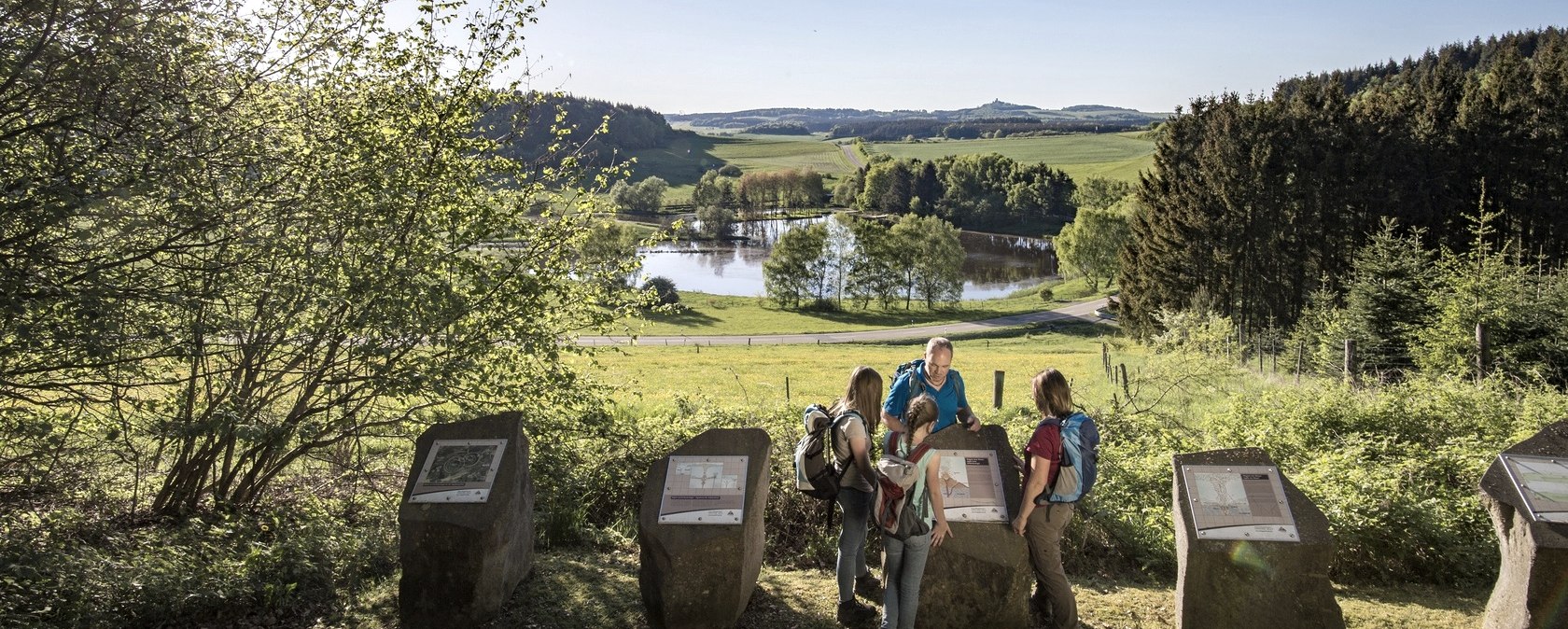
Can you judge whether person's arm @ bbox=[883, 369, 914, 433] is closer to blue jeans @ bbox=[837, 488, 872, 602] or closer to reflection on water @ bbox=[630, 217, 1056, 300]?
blue jeans @ bbox=[837, 488, 872, 602]

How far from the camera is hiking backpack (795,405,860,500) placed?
667cm

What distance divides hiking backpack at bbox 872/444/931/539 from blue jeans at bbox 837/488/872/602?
51 centimetres

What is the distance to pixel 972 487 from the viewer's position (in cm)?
702

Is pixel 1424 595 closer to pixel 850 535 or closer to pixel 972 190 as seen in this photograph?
pixel 850 535

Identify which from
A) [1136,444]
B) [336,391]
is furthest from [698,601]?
[1136,444]

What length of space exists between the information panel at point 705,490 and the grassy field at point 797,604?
94 cm

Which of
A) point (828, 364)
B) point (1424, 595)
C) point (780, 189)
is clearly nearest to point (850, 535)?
point (1424, 595)

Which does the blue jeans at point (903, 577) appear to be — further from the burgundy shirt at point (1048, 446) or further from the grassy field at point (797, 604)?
the burgundy shirt at point (1048, 446)

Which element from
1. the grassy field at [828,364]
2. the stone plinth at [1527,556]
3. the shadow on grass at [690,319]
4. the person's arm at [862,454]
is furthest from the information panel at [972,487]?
the shadow on grass at [690,319]

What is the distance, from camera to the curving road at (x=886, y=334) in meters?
55.4

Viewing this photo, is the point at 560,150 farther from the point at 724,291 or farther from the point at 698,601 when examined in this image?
the point at 724,291

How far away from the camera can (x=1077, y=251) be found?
268ft

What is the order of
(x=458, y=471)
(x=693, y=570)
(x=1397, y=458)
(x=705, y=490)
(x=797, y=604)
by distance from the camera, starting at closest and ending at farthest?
1. (x=693, y=570)
2. (x=705, y=490)
3. (x=458, y=471)
4. (x=797, y=604)
5. (x=1397, y=458)

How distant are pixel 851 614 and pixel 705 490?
1.52 meters
